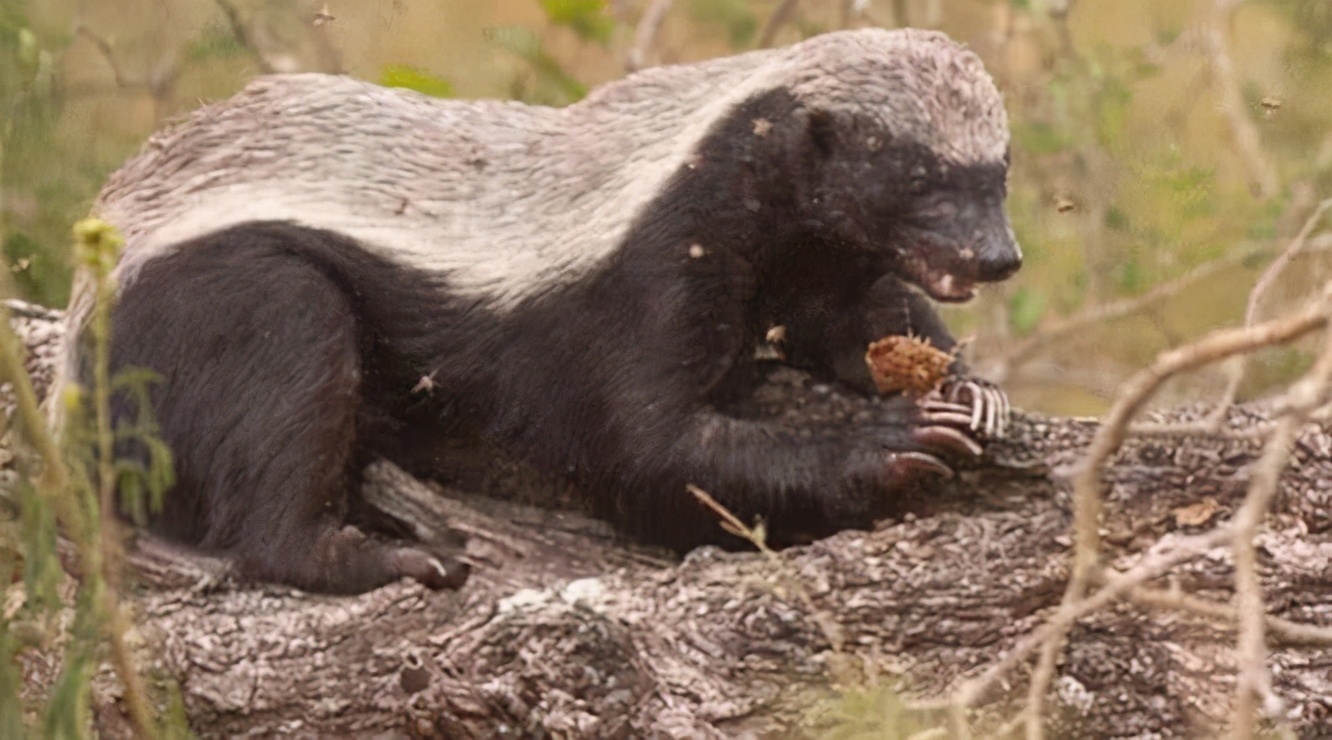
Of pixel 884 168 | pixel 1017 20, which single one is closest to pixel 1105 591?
pixel 884 168

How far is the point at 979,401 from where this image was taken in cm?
193

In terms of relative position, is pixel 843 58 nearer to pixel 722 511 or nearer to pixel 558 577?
pixel 722 511

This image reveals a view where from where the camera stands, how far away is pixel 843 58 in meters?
1.95

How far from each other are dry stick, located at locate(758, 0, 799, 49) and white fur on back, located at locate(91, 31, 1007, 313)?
1.72ft

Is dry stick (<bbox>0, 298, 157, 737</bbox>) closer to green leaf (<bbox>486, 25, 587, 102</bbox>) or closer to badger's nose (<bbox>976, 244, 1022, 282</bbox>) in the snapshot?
green leaf (<bbox>486, 25, 587, 102</bbox>)

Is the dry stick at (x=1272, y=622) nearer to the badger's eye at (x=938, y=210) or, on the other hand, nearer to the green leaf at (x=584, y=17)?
the badger's eye at (x=938, y=210)

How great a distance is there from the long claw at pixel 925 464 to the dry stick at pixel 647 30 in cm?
102

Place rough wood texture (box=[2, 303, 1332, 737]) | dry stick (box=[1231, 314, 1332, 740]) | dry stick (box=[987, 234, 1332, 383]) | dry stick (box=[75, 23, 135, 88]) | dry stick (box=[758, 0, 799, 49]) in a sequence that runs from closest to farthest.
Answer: dry stick (box=[1231, 314, 1332, 740])
rough wood texture (box=[2, 303, 1332, 737])
dry stick (box=[75, 23, 135, 88])
dry stick (box=[987, 234, 1332, 383])
dry stick (box=[758, 0, 799, 49])

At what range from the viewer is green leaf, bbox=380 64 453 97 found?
2201 millimetres

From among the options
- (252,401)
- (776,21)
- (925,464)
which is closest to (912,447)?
(925,464)

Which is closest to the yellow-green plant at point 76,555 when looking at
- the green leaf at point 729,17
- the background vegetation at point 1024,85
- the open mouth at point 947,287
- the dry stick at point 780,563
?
the background vegetation at point 1024,85

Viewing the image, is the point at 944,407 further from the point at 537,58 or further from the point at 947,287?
the point at 537,58

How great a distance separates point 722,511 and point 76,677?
2.75ft

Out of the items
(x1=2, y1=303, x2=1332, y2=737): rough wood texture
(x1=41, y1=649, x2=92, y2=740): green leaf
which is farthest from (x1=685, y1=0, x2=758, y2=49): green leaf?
(x1=41, y1=649, x2=92, y2=740): green leaf
